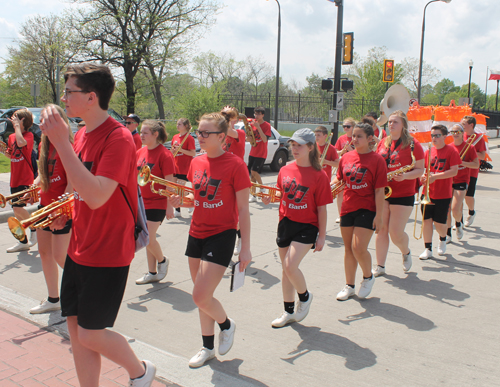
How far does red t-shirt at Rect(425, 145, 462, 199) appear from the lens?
6.29 m

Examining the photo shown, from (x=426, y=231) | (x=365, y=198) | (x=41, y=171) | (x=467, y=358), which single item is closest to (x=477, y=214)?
(x=426, y=231)

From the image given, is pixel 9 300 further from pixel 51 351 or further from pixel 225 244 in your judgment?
pixel 225 244

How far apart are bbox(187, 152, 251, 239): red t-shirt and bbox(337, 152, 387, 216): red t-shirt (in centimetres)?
160

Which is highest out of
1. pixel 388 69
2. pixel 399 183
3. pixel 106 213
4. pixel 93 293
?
pixel 388 69

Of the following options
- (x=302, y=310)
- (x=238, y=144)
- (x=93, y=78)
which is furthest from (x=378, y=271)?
(x=93, y=78)

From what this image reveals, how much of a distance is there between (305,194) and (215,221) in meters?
0.95

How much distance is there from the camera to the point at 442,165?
6.34 m

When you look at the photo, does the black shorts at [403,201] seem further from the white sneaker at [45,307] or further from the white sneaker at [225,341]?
the white sneaker at [45,307]

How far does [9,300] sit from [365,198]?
3.73 meters

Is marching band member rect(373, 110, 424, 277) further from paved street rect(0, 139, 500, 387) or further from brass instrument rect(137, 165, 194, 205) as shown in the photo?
brass instrument rect(137, 165, 194, 205)

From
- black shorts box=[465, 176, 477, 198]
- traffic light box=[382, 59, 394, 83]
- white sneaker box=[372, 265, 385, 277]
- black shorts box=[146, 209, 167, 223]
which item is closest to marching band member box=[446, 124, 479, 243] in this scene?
black shorts box=[465, 176, 477, 198]

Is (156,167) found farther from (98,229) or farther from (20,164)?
(98,229)

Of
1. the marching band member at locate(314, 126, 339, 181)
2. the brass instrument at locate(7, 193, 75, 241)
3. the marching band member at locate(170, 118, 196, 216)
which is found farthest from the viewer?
the marching band member at locate(170, 118, 196, 216)

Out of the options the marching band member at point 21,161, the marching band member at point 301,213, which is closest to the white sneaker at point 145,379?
the marching band member at point 301,213
